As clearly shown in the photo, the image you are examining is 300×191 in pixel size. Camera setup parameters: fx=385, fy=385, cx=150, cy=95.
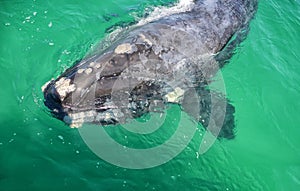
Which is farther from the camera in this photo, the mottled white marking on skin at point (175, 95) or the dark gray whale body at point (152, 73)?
the mottled white marking on skin at point (175, 95)

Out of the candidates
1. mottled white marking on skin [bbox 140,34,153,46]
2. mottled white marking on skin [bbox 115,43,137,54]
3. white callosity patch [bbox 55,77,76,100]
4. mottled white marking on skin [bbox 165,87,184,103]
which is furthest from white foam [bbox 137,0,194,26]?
white callosity patch [bbox 55,77,76,100]

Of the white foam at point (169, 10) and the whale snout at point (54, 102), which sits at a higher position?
the white foam at point (169, 10)

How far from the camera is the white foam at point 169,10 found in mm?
8435

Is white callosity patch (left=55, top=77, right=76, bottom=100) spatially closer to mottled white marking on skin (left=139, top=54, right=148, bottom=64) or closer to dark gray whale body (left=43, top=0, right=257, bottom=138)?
dark gray whale body (left=43, top=0, right=257, bottom=138)

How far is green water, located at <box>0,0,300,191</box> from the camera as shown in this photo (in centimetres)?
597

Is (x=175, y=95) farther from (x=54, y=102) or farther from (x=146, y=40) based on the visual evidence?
(x=54, y=102)

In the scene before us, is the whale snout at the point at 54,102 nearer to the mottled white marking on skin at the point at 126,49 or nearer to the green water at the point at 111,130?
the green water at the point at 111,130

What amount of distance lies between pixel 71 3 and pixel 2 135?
4.00 metres

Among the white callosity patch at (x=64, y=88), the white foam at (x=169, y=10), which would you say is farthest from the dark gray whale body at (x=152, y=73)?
the white foam at (x=169, y=10)

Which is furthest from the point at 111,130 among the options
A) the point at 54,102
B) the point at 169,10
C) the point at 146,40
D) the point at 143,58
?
the point at 169,10

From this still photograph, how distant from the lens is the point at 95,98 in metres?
6.24

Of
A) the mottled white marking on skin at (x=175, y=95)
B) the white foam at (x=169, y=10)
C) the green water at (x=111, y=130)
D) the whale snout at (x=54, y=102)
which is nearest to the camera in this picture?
the green water at (x=111, y=130)

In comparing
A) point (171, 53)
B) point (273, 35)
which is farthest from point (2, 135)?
point (273, 35)

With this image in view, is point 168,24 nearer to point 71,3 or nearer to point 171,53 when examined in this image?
point 171,53
